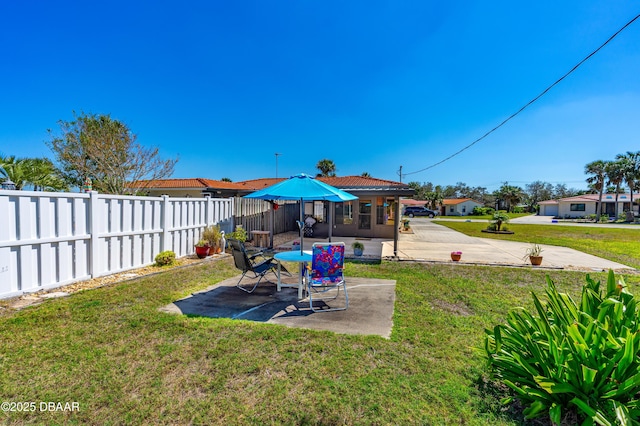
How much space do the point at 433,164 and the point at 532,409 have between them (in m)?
22.3

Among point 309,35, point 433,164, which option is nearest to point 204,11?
point 309,35

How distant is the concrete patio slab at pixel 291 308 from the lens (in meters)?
4.04

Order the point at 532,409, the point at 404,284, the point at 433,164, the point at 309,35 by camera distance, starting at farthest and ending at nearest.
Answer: the point at 433,164 → the point at 309,35 → the point at 404,284 → the point at 532,409

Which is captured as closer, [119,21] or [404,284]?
[404,284]

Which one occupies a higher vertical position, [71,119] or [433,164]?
[71,119]

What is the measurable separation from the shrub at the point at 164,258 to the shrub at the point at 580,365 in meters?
7.51

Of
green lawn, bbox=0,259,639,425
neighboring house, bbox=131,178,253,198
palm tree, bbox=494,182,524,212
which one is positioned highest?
palm tree, bbox=494,182,524,212

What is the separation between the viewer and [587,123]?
1209 cm

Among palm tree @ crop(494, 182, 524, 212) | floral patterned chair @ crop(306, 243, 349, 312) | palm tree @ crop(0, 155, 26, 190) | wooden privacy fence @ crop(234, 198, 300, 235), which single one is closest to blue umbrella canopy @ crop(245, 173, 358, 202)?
floral patterned chair @ crop(306, 243, 349, 312)

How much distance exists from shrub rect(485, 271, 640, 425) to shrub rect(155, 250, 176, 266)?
7506mm

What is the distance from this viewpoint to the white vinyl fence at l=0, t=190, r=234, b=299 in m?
4.64

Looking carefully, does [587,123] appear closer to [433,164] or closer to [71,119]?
[433,164]

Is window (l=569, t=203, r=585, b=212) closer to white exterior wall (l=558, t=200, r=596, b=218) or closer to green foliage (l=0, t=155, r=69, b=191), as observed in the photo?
white exterior wall (l=558, t=200, r=596, b=218)

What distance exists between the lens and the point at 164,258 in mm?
7449
